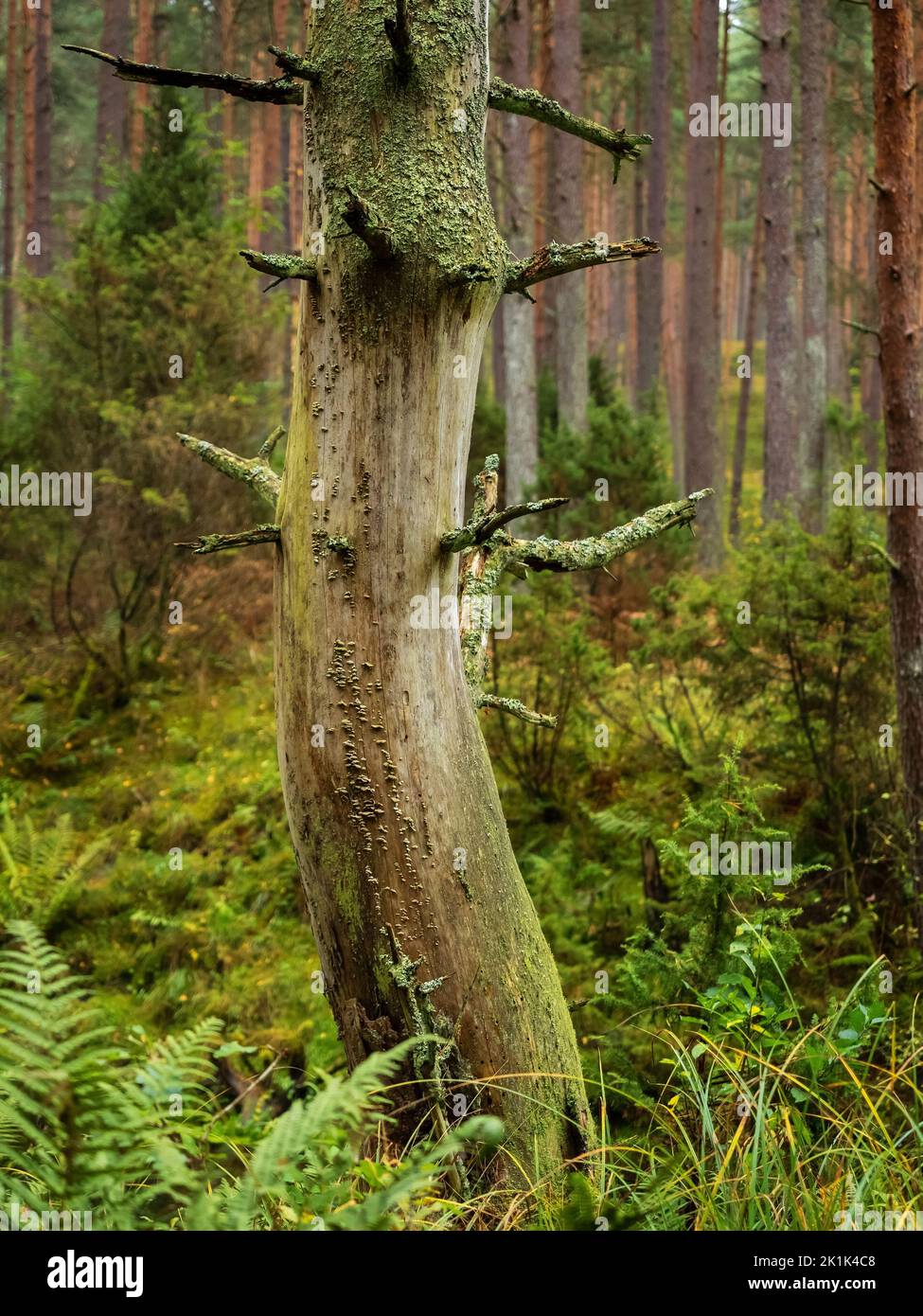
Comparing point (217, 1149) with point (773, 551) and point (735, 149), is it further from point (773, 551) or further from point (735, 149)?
point (735, 149)

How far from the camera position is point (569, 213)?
12.6 m

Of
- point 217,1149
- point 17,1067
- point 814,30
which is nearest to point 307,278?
point 17,1067

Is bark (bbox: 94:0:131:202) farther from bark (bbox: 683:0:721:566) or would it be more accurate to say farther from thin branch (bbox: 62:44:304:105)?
thin branch (bbox: 62:44:304:105)

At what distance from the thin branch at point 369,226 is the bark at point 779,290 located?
1105cm

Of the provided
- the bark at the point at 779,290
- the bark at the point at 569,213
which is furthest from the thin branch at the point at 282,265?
the bark at the point at 779,290

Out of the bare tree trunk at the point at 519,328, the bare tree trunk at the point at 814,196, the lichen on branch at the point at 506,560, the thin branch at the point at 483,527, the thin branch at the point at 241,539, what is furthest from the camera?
the bare tree trunk at the point at 814,196

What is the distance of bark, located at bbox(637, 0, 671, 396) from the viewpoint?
17.1 metres

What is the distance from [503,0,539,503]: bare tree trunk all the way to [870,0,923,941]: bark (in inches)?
282

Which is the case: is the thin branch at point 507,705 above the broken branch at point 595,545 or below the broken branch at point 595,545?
below

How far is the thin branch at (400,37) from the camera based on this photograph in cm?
257

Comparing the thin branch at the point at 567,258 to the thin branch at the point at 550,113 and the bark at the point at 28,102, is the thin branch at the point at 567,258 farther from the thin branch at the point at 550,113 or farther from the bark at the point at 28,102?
the bark at the point at 28,102

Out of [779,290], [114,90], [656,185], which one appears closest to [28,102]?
[114,90]

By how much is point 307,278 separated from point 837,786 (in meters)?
3.81
